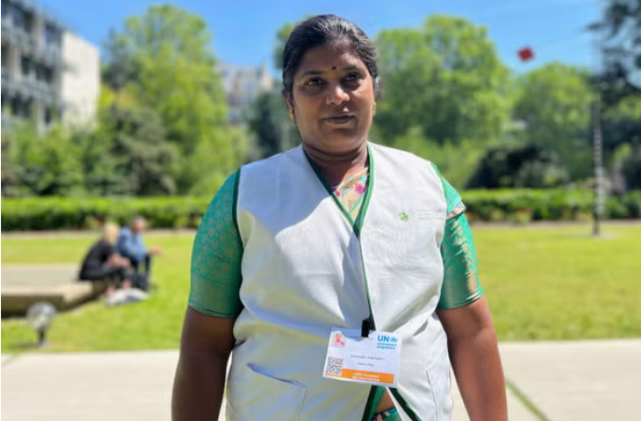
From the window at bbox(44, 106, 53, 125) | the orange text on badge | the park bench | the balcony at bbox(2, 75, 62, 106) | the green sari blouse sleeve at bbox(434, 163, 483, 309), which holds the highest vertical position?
the balcony at bbox(2, 75, 62, 106)

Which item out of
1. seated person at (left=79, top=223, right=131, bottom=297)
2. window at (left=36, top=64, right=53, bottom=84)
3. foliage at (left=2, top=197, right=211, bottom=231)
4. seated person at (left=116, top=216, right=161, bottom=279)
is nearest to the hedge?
foliage at (left=2, top=197, right=211, bottom=231)

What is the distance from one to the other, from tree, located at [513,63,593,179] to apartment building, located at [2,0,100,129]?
37.7 meters

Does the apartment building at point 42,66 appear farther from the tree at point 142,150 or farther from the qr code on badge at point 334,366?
the qr code on badge at point 334,366

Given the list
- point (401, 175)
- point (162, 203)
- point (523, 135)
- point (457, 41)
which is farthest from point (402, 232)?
point (523, 135)

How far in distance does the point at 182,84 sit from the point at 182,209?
22161mm

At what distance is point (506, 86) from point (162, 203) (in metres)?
42.9

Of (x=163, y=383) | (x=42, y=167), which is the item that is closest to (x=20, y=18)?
(x=42, y=167)

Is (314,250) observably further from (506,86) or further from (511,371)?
(506,86)

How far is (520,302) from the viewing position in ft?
24.9

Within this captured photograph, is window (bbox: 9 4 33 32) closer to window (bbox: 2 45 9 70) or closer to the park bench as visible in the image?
window (bbox: 2 45 9 70)

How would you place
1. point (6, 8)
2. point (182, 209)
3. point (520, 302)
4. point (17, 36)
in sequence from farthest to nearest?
point (17, 36), point (6, 8), point (182, 209), point (520, 302)

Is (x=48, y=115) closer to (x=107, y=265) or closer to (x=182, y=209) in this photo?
(x=182, y=209)

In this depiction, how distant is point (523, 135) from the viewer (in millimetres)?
59656

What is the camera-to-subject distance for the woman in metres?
1.40
